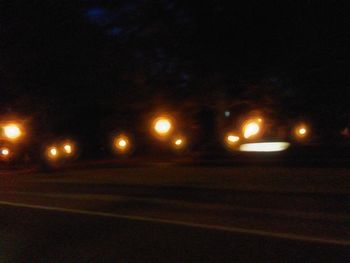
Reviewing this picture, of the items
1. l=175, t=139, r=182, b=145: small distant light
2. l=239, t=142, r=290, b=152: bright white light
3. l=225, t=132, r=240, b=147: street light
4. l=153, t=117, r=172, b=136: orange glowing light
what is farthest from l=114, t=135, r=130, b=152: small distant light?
l=239, t=142, r=290, b=152: bright white light

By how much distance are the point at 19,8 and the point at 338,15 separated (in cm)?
943

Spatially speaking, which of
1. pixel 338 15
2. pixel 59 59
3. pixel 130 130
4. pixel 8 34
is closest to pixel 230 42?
pixel 338 15

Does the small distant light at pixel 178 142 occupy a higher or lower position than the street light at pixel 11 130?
higher

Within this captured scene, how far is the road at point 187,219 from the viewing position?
23.1 ft

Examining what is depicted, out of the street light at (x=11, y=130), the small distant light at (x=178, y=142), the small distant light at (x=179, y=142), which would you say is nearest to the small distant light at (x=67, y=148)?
the street light at (x=11, y=130)

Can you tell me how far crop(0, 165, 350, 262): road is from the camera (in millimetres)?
7043

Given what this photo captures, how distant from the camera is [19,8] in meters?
17.1

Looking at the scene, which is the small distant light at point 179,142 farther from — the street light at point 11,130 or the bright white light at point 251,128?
the street light at point 11,130

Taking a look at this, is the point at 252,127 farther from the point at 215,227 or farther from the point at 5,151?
the point at 5,151

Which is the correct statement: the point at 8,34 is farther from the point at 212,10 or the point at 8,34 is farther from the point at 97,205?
the point at 97,205

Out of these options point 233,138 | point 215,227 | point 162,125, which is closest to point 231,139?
point 233,138

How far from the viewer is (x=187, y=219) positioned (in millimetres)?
9289

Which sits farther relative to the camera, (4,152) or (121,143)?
(121,143)

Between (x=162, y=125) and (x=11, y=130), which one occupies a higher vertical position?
(x=11, y=130)
